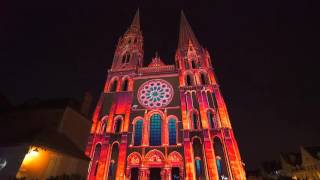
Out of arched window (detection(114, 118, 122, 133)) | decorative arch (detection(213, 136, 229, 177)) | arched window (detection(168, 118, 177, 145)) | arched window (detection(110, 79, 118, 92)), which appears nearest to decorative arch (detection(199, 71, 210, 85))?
arched window (detection(168, 118, 177, 145))

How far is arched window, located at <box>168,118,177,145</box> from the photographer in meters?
24.9

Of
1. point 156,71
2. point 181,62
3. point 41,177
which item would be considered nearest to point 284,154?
point 181,62

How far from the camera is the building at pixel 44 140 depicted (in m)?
9.23

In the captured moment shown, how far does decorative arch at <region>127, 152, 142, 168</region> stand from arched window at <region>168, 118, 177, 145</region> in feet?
15.8

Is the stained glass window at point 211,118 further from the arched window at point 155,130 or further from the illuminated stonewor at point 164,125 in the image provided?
the arched window at point 155,130

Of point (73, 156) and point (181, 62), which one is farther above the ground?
point (181, 62)

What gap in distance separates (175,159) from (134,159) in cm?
553

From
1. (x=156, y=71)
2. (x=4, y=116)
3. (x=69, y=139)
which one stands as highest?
(x=156, y=71)

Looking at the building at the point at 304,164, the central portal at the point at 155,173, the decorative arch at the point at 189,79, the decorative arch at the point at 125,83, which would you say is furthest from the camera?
the decorative arch at the point at 125,83

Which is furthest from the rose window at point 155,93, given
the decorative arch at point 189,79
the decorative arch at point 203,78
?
the decorative arch at point 203,78

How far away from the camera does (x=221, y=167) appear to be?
70.8 ft

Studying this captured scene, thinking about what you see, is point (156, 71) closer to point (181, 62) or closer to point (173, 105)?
point (181, 62)

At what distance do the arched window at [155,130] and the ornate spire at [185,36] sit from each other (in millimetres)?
17055

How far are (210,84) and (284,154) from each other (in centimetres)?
1942
